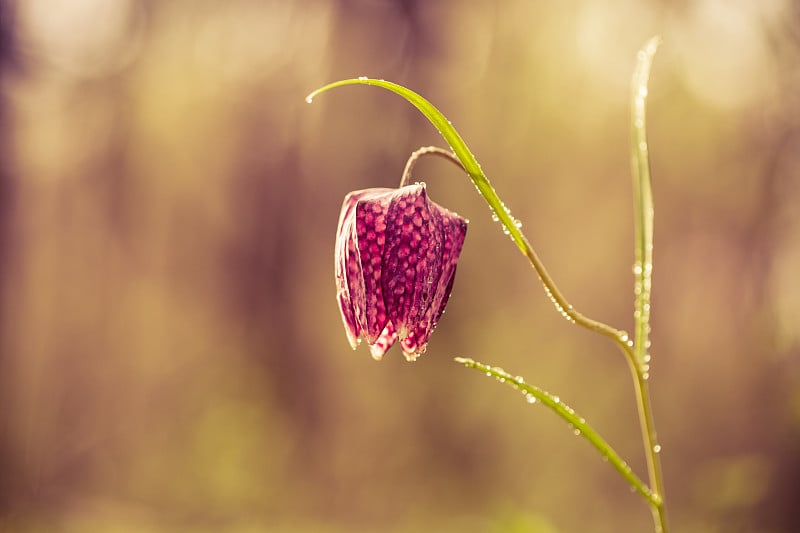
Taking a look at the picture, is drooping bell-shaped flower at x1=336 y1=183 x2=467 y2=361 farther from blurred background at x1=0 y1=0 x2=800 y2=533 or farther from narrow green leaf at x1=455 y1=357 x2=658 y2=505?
blurred background at x1=0 y1=0 x2=800 y2=533

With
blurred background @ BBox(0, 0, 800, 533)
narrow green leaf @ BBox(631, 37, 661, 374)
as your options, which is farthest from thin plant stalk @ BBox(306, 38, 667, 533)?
blurred background @ BBox(0, 0, 800, 533)

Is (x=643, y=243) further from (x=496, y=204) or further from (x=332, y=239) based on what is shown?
(x=332, y=239)

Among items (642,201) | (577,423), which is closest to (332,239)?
(642,201)

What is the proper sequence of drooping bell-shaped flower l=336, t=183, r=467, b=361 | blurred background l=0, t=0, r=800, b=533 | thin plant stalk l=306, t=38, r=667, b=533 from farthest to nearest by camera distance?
blurred background l=0, t=0, r=800, b=533, drooping bell-shaped flower l=336, t=183, r=467, b=361, thin plant stalk l=306, t=38, r=667, b=533

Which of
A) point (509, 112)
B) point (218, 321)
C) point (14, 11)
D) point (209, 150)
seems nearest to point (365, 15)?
point (509, 112)

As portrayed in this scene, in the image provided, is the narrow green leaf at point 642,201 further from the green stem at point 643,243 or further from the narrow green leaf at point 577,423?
the narrow green leaf at point 577,423

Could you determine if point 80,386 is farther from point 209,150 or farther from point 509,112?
point 509,112
